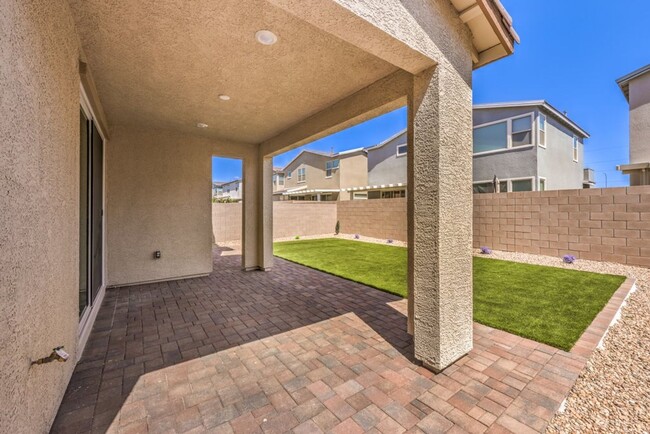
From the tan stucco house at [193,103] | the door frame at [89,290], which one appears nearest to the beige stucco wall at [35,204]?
the tan stucco house at [193,103]

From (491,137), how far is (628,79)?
222 inches

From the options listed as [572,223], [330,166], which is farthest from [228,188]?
[572,223]

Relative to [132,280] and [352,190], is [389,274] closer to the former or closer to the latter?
[132,280]

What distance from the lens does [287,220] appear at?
16781mm

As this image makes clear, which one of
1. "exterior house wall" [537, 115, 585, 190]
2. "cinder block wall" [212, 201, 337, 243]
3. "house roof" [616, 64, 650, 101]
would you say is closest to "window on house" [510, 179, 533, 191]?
"exterior house wall" [537, 115, 585, 190]

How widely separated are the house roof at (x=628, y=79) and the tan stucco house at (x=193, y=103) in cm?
1462

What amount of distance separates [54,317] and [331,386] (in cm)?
266

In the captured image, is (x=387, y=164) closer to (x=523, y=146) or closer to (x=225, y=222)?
(x=523, y=146)

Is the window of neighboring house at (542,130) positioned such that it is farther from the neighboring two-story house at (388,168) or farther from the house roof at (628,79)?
the neighboring two-story house at (388,168)

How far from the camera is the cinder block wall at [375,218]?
14.4 meters

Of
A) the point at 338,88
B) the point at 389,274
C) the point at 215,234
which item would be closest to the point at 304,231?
the point at 215,234

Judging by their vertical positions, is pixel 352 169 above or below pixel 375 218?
above

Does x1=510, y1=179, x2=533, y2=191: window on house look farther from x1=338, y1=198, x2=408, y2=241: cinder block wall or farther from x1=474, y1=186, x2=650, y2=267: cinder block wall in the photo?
x1=338, y1=198, x2=408, y2=241: cinder block wall

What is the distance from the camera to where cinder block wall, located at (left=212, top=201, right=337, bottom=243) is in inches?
564
